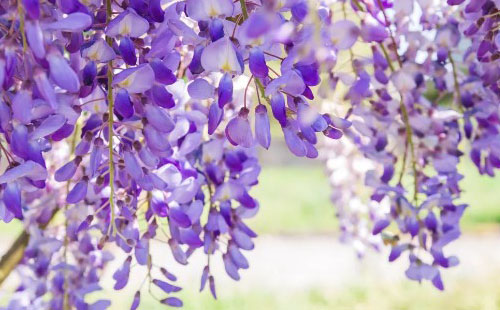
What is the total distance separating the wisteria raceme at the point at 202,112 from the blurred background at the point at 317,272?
3.45 ft

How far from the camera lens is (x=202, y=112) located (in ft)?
3.82

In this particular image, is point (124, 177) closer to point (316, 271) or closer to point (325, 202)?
point (316, 271)

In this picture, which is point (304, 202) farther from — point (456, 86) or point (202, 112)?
point (202, 112)

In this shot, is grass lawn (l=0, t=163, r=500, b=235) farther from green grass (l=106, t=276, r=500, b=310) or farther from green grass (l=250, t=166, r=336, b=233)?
green grass (l=106, t=276, r=500, b=310)

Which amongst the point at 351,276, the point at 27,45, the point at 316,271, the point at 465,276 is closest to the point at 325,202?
the point at 316,271

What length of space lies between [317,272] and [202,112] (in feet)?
19.1

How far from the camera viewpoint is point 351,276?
6.18 m

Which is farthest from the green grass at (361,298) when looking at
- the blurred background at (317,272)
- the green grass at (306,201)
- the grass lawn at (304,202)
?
the grass lawn at (304,202)

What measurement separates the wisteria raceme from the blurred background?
1.05 meters

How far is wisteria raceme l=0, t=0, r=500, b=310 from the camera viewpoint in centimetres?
70

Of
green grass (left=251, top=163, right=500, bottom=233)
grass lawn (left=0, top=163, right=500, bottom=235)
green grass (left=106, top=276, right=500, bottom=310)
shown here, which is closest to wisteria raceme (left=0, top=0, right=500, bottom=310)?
green grass (left=106, top=276, right=500, bottom=310)

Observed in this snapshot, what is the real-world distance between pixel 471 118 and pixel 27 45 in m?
0.87

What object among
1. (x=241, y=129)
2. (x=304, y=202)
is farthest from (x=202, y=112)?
(x=304, y=202)

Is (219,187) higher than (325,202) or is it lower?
higher
